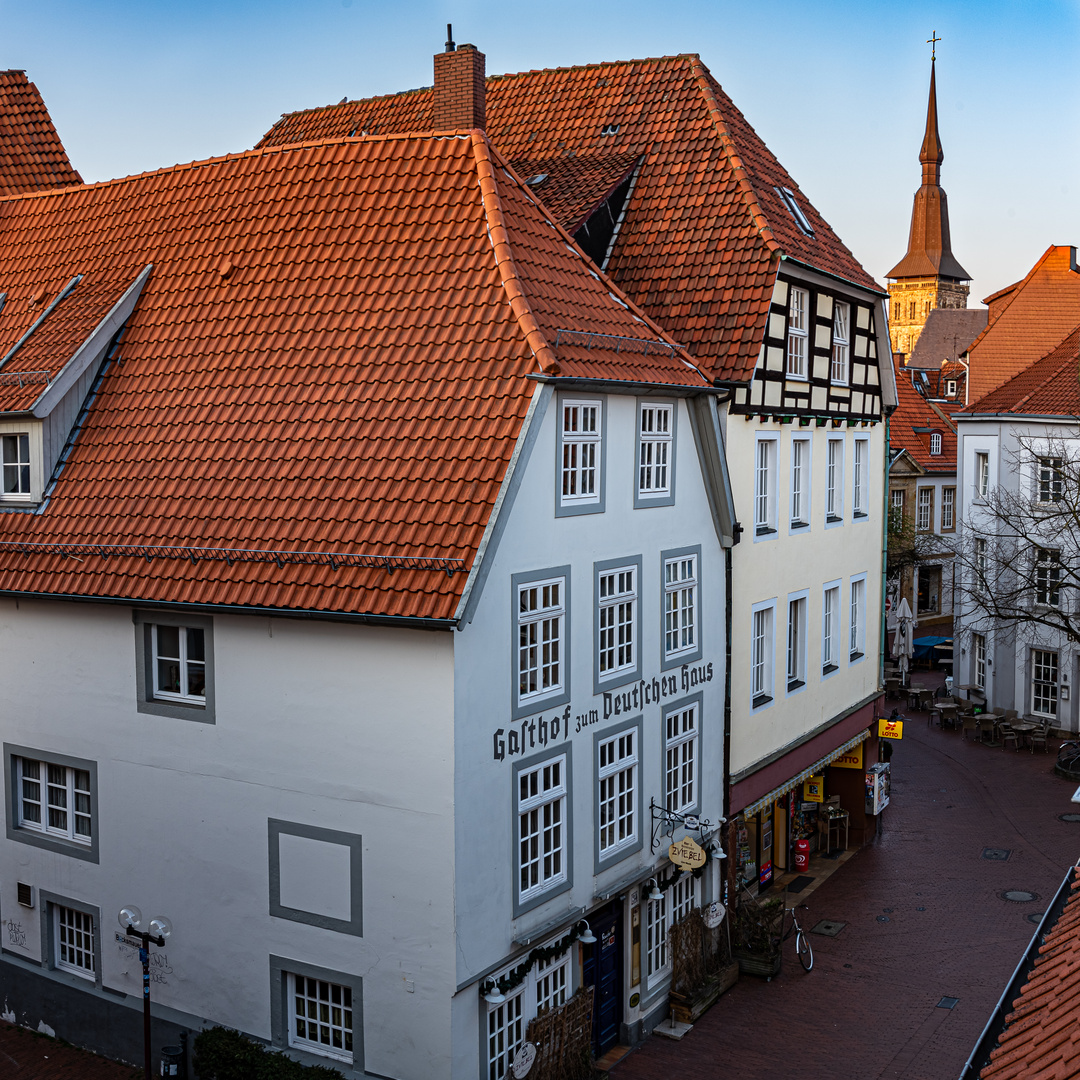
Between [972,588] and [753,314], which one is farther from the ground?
[753,314]

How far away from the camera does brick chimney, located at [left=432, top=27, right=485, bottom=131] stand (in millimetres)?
20359

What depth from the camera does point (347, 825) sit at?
13539mm

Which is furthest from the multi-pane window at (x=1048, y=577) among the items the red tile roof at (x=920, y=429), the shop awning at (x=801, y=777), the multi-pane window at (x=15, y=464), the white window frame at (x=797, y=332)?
the multi-pane window at (x=15, y=464)

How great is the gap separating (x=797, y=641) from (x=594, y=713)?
7.99m

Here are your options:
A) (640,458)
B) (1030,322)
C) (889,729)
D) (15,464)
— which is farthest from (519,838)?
(1030,322)

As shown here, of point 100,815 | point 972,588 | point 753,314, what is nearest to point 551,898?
point 100,815

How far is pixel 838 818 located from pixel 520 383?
51.1 ft

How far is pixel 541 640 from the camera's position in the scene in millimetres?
14477

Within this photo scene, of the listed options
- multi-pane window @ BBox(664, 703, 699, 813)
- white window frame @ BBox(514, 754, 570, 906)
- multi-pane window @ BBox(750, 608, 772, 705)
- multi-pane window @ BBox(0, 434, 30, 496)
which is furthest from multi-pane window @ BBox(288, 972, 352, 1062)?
multi-pane window @ BBox(750, 608, 772, 705)

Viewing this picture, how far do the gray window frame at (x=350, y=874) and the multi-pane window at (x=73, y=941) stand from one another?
3.54m

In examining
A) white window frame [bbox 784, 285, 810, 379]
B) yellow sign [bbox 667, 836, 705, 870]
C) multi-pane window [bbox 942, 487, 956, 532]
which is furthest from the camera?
multi-pane window [bbox 942, 487, 956, 532]

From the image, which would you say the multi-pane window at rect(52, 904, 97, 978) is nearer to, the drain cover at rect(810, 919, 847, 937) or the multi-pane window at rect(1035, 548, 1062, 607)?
the drain cover at rect(810, 919, 847, 937)

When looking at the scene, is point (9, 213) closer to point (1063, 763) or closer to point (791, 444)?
point (791, 444)

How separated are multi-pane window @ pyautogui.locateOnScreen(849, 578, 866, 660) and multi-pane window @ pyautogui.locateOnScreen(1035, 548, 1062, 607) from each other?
1196 cm
